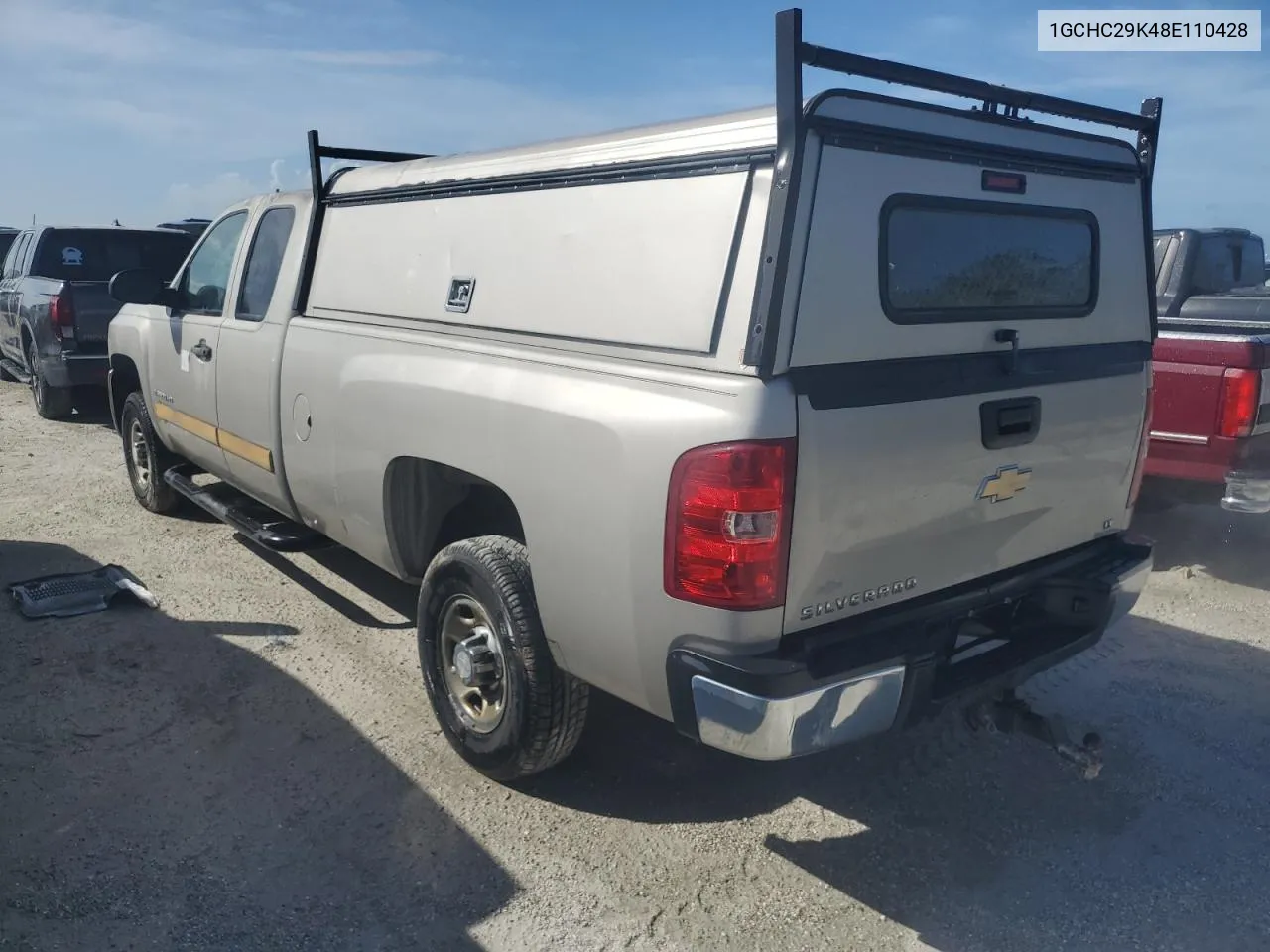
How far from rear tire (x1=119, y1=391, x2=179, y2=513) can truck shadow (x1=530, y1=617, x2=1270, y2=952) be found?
152 inches

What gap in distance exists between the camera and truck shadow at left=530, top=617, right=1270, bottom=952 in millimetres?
2990

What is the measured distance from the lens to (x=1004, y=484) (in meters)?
3.14

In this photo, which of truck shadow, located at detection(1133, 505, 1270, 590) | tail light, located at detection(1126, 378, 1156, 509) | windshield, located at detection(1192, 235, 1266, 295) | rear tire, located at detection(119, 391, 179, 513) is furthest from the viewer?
windshield, located at detection(1192, 235, 1266, 295)

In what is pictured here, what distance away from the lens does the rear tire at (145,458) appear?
6.48 m

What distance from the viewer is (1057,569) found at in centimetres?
348

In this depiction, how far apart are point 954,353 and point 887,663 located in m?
0.94

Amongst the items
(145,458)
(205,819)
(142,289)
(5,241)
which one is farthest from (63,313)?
(5,241)

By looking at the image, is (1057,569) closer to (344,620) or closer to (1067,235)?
(1067,235)

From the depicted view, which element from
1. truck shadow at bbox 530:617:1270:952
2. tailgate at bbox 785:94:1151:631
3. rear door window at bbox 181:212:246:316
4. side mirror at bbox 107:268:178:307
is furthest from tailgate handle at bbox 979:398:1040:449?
side mirror at bbox 107:268:178:307

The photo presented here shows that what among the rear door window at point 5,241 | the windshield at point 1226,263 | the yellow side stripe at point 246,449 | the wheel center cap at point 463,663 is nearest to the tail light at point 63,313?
the yellow side stripe at point 246,449

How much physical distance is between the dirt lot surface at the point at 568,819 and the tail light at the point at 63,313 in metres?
5.34

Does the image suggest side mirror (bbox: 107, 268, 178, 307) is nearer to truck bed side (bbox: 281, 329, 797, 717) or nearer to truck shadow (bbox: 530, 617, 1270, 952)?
truck bed side (bbox: 281, 329, 797, 717)

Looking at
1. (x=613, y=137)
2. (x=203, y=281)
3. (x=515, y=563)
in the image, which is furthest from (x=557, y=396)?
(x=203, y=281)

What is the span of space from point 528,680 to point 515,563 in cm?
38
